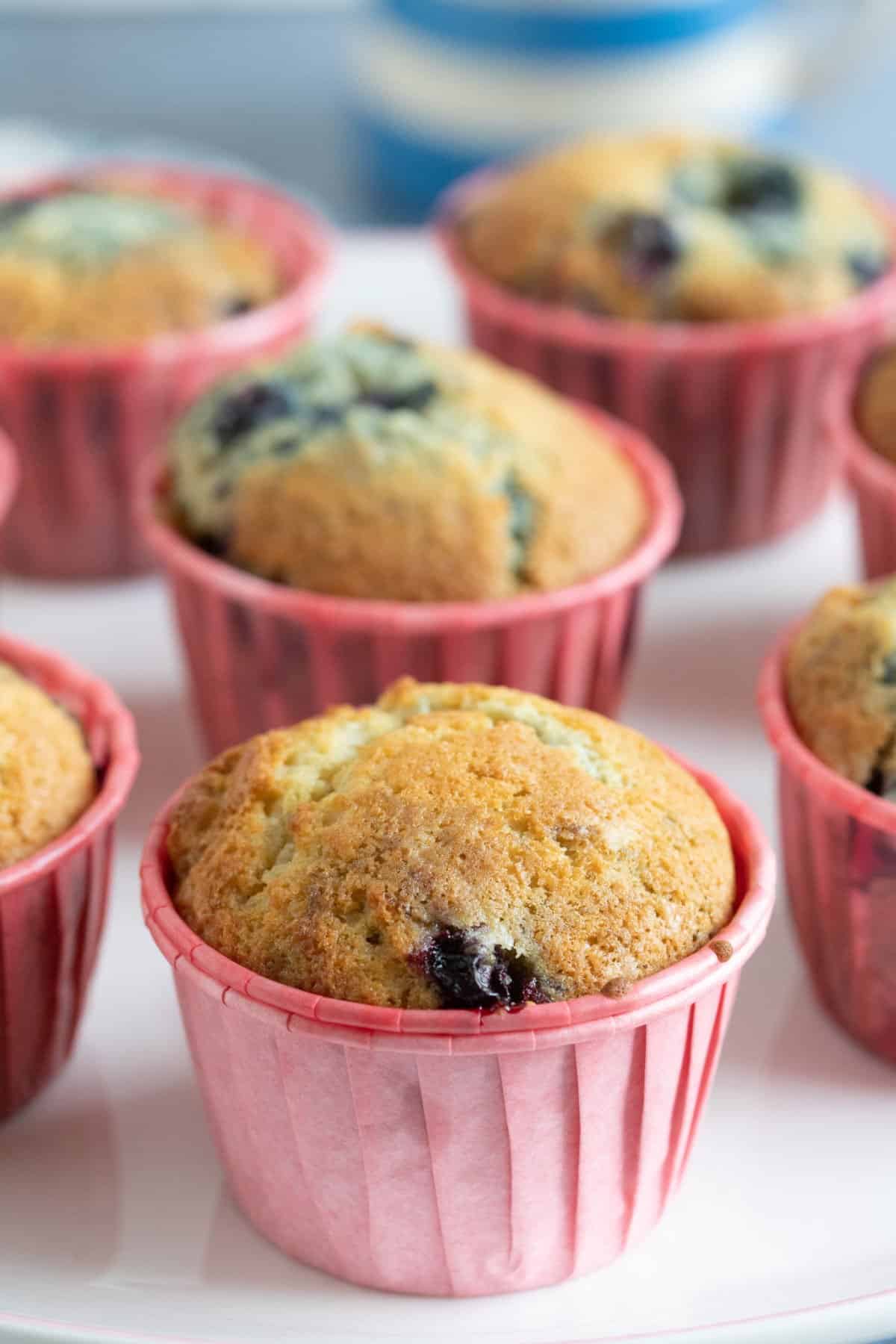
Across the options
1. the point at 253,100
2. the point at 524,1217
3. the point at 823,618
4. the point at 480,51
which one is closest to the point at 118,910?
the point at 524,1217

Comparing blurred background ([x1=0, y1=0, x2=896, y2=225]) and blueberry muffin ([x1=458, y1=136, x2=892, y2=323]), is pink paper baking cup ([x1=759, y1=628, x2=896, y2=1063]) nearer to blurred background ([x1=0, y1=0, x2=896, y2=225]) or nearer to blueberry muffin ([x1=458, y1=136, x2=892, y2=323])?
blueberry muffin ([x1=458, y1=136, x2=892, y2=323])

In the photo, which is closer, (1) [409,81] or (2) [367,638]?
(2) [367,638]

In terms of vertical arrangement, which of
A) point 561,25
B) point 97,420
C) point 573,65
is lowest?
point 573,65

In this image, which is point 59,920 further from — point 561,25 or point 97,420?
point 561,25

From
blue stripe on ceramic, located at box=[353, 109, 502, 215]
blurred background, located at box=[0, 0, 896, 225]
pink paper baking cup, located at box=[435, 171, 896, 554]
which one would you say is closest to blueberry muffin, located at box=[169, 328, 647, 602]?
pink paper baking cup, located at box=[435, 171, 896, 554]

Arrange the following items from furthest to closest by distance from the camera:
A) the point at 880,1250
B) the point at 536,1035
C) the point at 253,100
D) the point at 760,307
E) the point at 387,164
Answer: the point at 253,100 < the point at 387,164 < the point at 760,307 < the point at 880,1250 < the point at 536,1035

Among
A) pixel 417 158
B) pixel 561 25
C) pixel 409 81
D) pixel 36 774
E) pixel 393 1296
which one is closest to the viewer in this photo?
pixel 393 1296

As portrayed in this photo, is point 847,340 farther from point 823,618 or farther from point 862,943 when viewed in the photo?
point 862,943

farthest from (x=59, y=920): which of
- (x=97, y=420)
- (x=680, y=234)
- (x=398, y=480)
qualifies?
(x=680, y=234)
